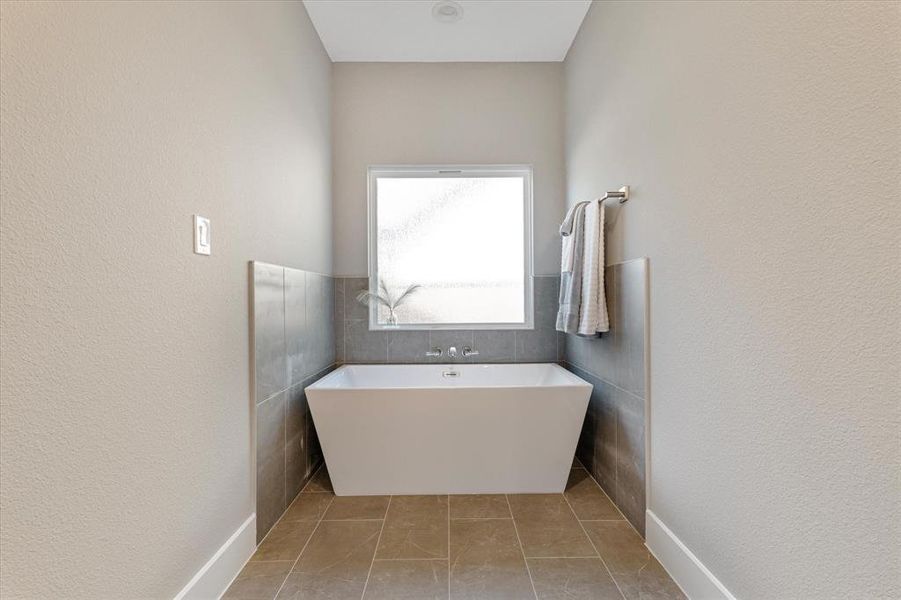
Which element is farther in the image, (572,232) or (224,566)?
(572,232)

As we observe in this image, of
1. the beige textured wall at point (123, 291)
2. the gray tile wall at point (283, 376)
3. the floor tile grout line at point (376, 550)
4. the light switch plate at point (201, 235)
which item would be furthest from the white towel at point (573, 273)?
the light switch plate at point (201, 235)

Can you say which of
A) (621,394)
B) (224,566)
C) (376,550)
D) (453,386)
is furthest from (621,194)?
(224,566)

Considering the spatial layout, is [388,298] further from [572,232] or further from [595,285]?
[595,285]

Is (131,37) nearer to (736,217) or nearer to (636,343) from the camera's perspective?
(736,217)

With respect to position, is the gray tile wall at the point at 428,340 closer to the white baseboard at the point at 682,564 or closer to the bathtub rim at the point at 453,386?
the bathtub rim at the point at 453,386

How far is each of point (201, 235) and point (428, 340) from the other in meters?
1.87

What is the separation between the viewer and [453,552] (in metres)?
1.72

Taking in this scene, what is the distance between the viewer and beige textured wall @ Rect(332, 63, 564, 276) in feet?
10.0

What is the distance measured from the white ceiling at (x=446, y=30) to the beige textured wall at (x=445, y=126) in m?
0.11

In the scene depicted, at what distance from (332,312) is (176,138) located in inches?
71.1

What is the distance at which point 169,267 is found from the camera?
1265 millimetres

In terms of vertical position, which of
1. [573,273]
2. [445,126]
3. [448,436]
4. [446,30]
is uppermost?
[446,30]

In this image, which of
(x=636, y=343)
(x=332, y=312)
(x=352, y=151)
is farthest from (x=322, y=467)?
(x=352, y=151)

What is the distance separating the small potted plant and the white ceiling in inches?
63.7
